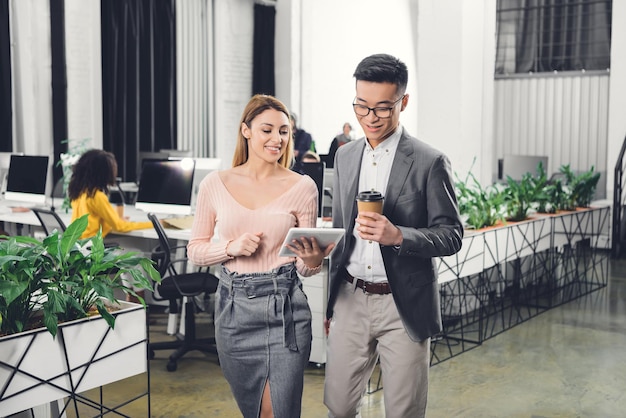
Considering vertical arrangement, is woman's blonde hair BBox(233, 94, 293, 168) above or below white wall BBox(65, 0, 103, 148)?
below

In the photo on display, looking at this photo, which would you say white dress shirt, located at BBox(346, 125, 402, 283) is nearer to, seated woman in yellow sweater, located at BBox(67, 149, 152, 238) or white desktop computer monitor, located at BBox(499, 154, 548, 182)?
seated woman in yellow sweater, located at BBox(67, 149, 152, 238)

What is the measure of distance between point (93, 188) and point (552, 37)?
9.11 metres

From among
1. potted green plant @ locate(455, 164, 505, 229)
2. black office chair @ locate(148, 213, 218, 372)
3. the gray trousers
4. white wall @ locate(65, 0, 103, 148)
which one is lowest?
black office chair @ locate(148, 213, 218, 372)

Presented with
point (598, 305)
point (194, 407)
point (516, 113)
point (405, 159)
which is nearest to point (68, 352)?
point (405, 159)

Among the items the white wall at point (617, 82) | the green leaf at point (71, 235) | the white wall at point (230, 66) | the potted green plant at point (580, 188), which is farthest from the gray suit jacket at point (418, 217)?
the white wall at point (230, 66)

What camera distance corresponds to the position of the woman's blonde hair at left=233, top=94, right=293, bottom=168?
7.07ft

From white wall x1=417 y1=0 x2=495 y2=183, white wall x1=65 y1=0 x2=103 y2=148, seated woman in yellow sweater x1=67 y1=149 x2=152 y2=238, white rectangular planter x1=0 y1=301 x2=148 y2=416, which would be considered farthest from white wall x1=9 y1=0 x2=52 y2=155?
white rectangular planter x1=0 y1=301 x2=148 y2=416

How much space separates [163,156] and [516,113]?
638 cm

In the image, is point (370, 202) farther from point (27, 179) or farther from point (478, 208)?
point (27, 179)

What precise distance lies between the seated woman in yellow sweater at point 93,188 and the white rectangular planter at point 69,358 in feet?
8.11

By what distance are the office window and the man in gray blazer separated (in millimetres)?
9866

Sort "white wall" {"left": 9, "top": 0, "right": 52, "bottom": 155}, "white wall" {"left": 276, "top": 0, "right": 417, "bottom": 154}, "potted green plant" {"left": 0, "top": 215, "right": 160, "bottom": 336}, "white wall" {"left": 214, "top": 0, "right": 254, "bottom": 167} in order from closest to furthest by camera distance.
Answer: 1. "potted green plant" {"left": 0, "top": 215, "right": 160, "bottom": 336}
2. "white wall" {"left": 9, "top": 0, "right": 52, "bottom": 155}
3. "white wall" {"left": 214, "top": 0, "right": 254, "bottom": 167}
4. "white wall" {"left": 276, "top": 0, "right": 417, "bottom": 154}

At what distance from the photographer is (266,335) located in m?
2.09

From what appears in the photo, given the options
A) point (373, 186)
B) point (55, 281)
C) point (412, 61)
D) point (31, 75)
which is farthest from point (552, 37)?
point (55, 281)
